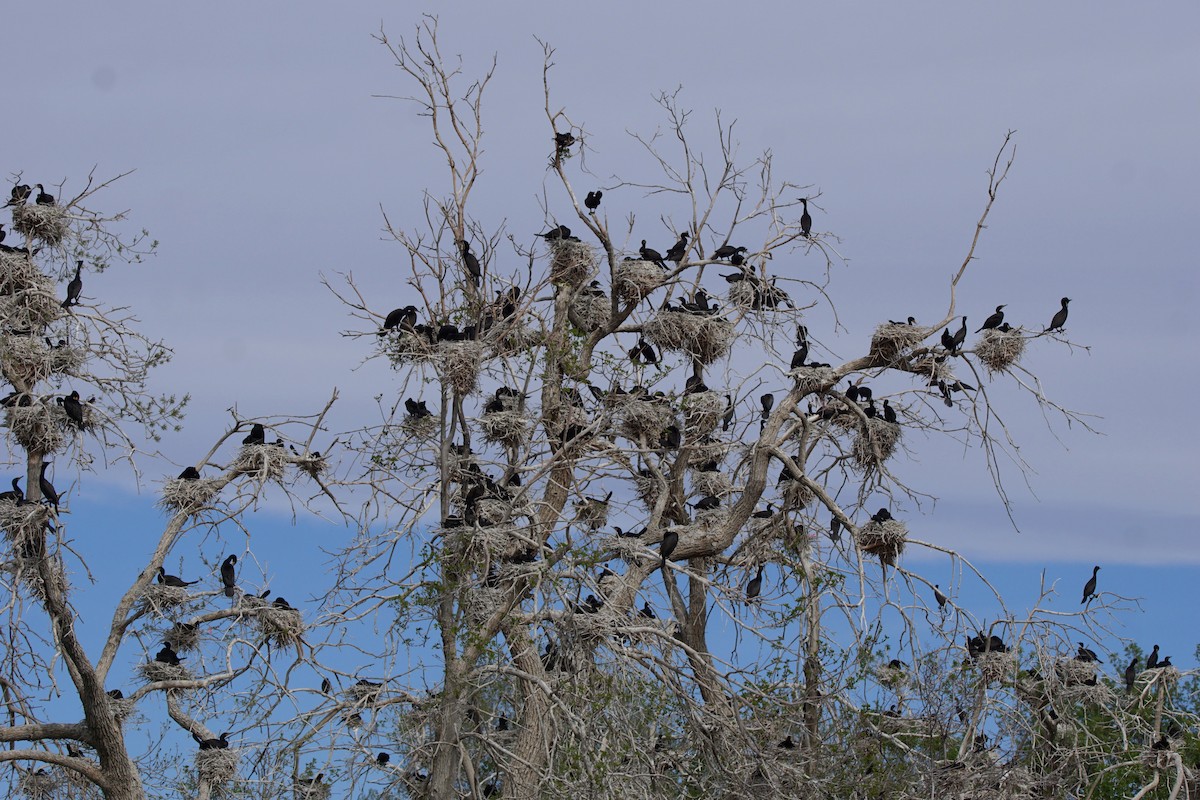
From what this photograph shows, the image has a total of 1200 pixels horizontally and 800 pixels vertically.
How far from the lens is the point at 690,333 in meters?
14.1

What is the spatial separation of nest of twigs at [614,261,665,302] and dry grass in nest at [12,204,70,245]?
5.67 meters

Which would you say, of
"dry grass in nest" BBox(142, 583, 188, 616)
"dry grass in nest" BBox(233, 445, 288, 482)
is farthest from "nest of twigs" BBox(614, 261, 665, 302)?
"dry grass in nest" BBox(142, 583, 188, 616)

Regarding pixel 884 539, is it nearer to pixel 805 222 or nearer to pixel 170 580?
pixel 805 222

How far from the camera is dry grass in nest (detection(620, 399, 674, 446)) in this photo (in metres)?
13.7

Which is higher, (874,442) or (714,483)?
(714,483)

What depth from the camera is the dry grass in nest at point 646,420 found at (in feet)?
45.0

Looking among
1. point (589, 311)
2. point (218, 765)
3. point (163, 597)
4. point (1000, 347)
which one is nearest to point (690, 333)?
point (589, 311)

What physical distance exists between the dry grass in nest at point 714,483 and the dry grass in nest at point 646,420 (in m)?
0.87

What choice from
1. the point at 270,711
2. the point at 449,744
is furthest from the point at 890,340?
the point at 270,711

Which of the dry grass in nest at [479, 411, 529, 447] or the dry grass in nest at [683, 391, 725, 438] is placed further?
the dry grass in nest at [683, 391, 725, 438]

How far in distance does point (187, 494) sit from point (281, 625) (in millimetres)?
1555

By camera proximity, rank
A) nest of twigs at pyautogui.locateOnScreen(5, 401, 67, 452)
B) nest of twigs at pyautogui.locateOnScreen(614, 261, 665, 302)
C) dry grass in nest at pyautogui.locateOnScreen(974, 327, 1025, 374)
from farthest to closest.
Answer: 1. nest of twigs at pyautogui.locateOnScreen(614, 261, 665, 302)
2. dry grass in nest at pyautogui.locateOnScreen(974, 327, 1025, 374)
3. nest of twigs at pyautogui.locateOnScreen(5, 401, 67, 452)

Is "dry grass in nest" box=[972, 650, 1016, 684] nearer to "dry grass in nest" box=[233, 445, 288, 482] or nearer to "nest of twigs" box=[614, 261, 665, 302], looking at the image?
"nest of twigs" box=[614, 261, 665, 302]

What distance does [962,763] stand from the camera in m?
12.5
